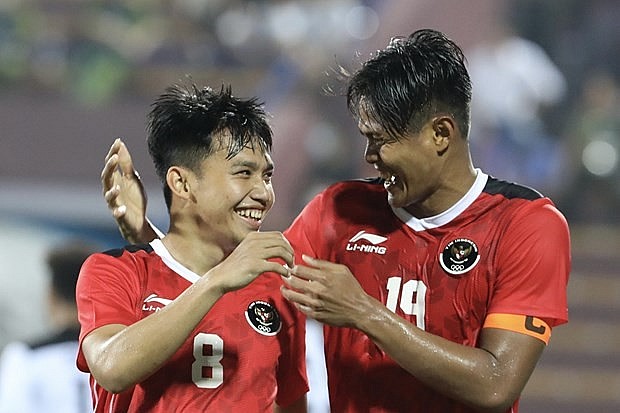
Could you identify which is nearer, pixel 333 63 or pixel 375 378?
pixel 375 378

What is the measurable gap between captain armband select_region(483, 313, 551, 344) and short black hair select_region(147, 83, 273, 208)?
30.0 inches

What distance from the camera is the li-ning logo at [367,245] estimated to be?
10.00ft

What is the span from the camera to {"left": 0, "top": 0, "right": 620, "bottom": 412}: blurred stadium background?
834cm

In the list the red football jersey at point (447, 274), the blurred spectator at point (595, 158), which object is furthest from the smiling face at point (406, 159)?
the blurred spectator at point (595, 158)

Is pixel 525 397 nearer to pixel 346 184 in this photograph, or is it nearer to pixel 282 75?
pixel 282 75

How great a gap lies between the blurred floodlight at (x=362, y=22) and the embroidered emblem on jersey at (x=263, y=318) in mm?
6227

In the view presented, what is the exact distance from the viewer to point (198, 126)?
9.86ft

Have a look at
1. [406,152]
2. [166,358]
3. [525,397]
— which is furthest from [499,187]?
[525,397]

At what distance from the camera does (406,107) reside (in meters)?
2.91

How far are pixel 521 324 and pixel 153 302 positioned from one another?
936mm

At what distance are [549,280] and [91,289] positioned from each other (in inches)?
45.9

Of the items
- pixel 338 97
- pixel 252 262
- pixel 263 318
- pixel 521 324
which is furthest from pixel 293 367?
pixel 338 97

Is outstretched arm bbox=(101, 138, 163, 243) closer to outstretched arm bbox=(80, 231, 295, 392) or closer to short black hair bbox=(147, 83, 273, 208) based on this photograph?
short black hair bbox=(147, 83, 273, 208)

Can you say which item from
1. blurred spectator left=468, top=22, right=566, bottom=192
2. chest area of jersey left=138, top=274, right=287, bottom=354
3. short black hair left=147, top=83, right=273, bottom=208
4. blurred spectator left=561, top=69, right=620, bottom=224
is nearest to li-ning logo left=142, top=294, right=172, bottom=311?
chest area of jersey left=138, top=274, right=287, bottom=354
